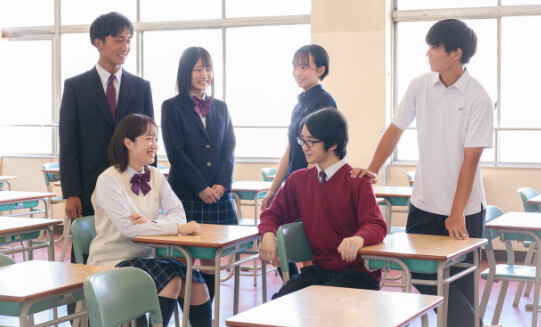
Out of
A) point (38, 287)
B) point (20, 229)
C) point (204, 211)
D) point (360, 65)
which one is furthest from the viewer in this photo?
point (360, 65)

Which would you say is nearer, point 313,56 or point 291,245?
point 291,245

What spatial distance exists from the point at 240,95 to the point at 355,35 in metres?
1.62

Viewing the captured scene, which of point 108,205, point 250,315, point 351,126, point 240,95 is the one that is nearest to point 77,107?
point 108,205

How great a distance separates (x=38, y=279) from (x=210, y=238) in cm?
89

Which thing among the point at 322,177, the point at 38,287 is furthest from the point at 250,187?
the point at 38,287

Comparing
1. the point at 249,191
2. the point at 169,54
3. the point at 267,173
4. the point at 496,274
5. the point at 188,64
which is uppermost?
the point at 169,54

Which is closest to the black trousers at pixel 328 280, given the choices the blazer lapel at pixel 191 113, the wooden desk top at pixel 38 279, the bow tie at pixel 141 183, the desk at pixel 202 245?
the desk at pixel 202 245

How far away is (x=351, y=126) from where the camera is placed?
22.4 feet

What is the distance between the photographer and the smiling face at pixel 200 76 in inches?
138

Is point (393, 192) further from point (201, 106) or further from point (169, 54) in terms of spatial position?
point (169, 54)

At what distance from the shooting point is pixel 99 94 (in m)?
3.33

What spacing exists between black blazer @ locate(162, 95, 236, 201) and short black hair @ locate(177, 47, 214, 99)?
0.05m

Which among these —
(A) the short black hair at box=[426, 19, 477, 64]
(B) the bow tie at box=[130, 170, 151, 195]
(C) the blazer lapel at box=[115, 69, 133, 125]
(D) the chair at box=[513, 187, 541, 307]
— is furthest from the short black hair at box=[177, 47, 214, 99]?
(D) the chair at box=[513, 187, 541, 307]

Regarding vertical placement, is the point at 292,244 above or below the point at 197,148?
below
